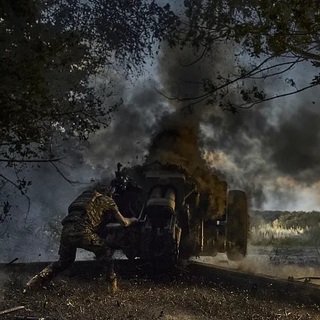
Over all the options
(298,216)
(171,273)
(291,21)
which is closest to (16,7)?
(291,21)

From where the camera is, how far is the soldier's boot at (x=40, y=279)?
8703 millimetres

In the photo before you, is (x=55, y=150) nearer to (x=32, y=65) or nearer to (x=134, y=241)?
(x=134, y=241)

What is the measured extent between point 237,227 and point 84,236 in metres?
5.48

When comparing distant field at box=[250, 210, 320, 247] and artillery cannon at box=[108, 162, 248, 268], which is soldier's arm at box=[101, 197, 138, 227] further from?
distant field at box=[250, 210, 320, 247]

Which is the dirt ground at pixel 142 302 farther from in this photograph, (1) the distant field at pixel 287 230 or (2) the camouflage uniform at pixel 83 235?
(1) the distant field at pixel 287 230

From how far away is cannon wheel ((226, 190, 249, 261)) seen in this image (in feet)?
42.8

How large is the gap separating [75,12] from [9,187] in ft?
31.0

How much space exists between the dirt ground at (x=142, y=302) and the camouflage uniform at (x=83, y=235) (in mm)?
410

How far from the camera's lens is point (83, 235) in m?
9.17

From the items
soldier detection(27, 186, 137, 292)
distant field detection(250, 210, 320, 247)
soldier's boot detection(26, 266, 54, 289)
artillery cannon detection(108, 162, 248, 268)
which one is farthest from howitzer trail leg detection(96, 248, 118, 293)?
distant field detection(250, 210, 320, 247)

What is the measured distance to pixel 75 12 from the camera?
17016mm

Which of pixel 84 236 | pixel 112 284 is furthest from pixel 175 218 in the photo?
pixel 84 236

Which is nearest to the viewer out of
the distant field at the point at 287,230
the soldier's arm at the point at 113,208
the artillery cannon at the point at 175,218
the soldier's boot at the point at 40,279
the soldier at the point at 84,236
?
the soldier's boot at the point at 40,279

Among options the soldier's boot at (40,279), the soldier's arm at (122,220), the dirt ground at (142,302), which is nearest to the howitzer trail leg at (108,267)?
the dirt ground at (142,302)
